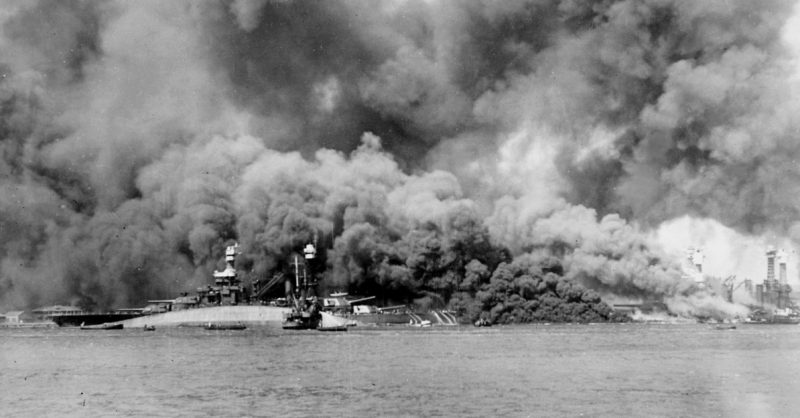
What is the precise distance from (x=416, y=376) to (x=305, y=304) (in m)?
67.6

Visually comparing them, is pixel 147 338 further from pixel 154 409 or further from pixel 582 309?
pixel 154 409

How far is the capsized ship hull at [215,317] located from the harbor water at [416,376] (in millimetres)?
36339

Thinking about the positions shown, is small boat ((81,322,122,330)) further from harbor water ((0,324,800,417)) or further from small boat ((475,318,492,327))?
small boat ((475,318,492,327))

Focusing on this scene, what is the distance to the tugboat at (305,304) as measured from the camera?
12988 centimetres

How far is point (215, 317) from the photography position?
477 feet

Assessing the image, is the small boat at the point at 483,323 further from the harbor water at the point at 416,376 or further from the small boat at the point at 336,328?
the harbor water at the point at 416,376

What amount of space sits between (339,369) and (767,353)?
31199 mm

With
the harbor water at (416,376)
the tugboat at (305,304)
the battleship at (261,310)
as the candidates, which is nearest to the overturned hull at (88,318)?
the battleship at (261,310)

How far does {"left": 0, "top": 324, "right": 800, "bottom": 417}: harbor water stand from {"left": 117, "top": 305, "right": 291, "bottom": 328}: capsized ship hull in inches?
1431

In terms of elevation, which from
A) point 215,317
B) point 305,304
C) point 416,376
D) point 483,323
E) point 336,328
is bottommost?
point 336,328

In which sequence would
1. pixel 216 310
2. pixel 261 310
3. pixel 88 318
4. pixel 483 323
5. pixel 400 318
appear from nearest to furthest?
pixel 483 323, pixel 400 318, pixel 261 310, pixel 216 310, pixel 88 318

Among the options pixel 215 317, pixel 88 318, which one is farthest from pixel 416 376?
pixel 88 318

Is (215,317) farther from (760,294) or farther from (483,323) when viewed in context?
(760,294)

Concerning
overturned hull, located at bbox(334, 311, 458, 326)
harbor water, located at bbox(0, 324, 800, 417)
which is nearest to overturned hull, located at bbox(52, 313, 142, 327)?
overturned hull, located at bbox(334, 311, 458, 326)
